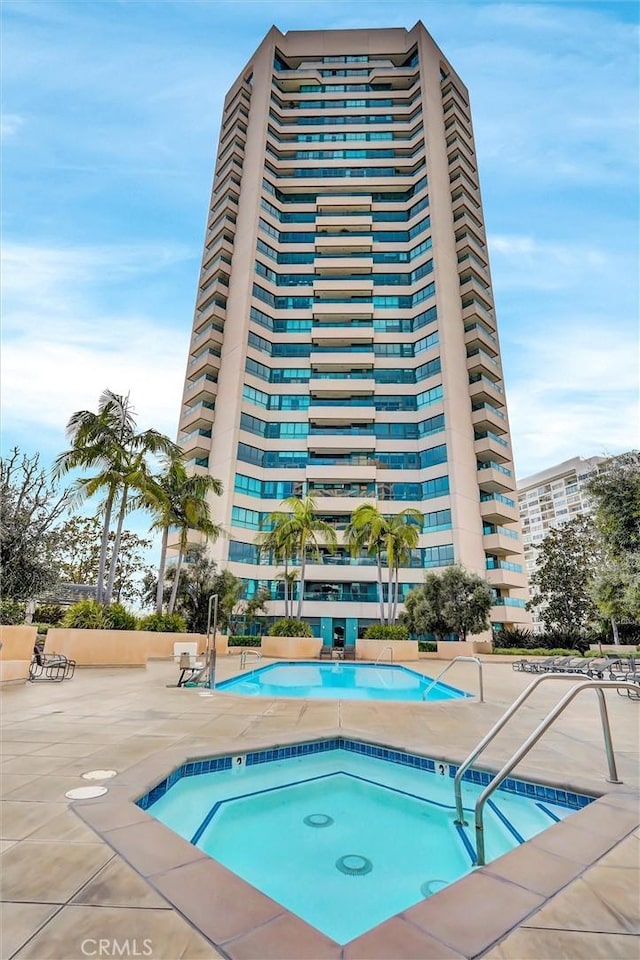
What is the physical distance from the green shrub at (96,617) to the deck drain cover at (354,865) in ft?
45.8

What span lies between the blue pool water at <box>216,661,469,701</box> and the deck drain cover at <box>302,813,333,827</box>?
20.5 feet

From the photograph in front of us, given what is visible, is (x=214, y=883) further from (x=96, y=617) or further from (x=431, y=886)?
(x=96, y=617)

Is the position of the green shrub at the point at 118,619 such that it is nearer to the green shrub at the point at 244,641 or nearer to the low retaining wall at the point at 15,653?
the low retaining wall at the point at 15,653

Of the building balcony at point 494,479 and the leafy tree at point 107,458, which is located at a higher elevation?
the building balcony at point 494,479

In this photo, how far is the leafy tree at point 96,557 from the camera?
37781 mm

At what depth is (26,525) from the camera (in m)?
14.3

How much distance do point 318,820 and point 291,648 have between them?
19588 millimetres

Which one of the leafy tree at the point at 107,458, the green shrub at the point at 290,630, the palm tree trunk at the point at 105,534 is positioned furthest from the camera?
the green shrub at the point at 290,630

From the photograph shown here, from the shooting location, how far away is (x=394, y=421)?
37.2m

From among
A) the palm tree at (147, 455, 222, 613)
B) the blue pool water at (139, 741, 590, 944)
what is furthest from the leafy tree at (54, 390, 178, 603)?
the blue pool water at (139, 741, 590, 944)

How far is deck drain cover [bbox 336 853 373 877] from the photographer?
3.48 metres

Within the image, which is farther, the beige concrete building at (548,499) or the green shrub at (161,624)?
the beige concrete building at (548,499)

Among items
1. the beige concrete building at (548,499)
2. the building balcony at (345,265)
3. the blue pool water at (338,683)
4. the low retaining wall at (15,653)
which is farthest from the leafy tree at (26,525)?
the beige concrete building at (548,499)

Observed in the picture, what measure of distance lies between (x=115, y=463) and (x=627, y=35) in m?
21.3
